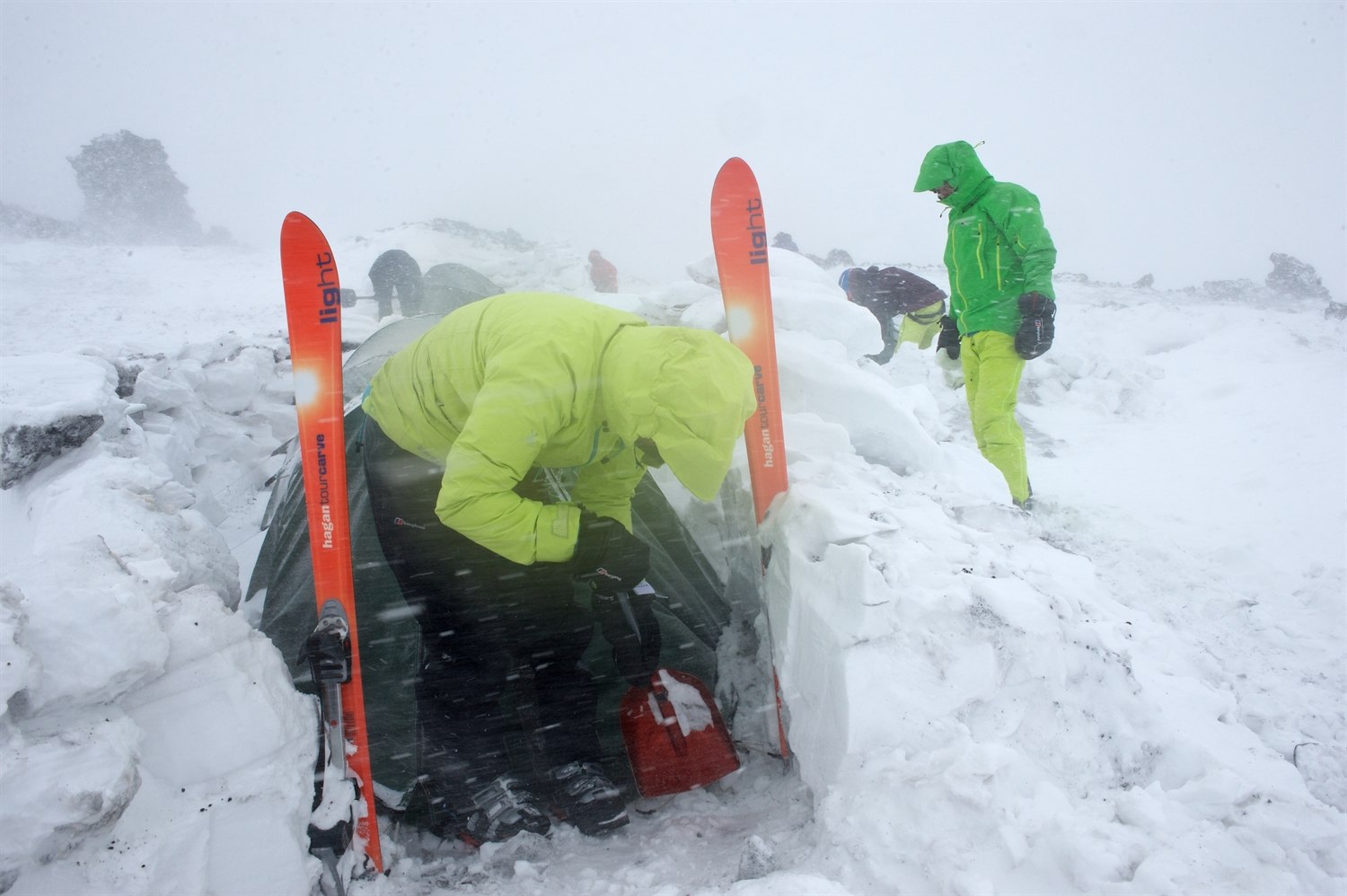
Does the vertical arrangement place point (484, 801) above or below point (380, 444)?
below

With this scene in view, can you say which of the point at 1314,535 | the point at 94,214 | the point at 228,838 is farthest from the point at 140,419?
the point at 94,214

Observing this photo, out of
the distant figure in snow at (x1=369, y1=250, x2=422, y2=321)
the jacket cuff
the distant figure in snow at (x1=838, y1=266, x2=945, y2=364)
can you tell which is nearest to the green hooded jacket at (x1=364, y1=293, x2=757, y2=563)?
the jacket cuff

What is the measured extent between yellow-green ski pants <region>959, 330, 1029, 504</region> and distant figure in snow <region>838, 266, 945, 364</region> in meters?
2.16

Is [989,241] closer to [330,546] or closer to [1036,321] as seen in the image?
[1036,321]

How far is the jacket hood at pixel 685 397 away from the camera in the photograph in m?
1.82

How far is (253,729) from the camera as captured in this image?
199 cm

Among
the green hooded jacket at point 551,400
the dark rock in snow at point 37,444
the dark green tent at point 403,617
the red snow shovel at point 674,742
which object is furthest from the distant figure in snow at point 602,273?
the red snow shovel at point 674,742

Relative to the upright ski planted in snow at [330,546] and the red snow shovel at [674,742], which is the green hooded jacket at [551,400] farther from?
the red snow shovel at [674,742]

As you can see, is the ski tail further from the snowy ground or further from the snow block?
the snow block

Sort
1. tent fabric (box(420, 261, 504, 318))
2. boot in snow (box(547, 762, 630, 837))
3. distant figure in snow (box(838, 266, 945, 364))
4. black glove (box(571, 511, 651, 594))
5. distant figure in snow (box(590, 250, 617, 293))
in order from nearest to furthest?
black glove (box(571, 511, 651, 594)) < boot in snow (box(547, 762, 630, 837)) < distant figure in snow (box(838, 266, 945, 364)) < tent fabric (box(420, 261, 504, 318)) < distant figure in snow (box(590, 250, 617, 293))

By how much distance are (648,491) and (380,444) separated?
1289mm

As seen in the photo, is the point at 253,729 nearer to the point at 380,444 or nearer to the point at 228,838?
the point at 228,838

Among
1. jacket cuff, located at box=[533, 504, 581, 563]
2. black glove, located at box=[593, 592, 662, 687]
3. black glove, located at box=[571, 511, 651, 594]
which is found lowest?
black glove, located at box=[593, 592, 662, 687]

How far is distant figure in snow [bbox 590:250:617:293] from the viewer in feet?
37.3
